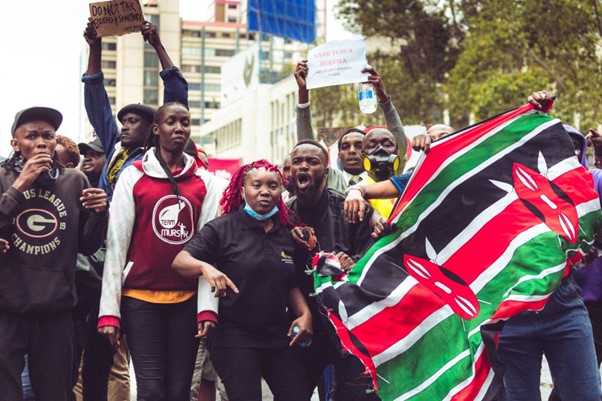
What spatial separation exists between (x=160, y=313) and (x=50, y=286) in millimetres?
655

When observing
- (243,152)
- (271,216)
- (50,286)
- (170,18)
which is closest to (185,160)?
(271,216)

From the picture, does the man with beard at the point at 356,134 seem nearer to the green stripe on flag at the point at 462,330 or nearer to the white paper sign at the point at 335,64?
the white paper sign at the point at 335,64

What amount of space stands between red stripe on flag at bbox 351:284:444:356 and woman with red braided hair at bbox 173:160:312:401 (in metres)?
0.34

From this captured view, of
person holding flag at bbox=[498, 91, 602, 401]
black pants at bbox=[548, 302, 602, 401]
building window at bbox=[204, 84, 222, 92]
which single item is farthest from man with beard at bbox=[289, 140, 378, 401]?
building window at bbox=[204, 84, 222, 92]

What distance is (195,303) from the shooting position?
648 centimetres

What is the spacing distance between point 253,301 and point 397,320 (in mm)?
820

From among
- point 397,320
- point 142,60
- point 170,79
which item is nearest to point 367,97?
point 170,79

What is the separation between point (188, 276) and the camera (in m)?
6.18

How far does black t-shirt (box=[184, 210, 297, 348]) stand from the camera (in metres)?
6.24

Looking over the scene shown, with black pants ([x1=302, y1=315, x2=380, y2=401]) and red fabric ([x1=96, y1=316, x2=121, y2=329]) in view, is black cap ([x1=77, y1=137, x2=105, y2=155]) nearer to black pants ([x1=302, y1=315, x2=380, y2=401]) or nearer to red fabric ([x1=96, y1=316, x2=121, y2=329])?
red fabric ([x1=96, y1=316, x2=121, y2=329])

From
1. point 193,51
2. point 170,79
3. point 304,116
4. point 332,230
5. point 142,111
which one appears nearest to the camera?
point 332,230

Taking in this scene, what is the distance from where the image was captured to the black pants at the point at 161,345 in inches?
248

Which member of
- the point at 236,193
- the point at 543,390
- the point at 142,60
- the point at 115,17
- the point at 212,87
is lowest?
the point at 543,390

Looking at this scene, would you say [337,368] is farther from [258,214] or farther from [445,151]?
[445,151]
